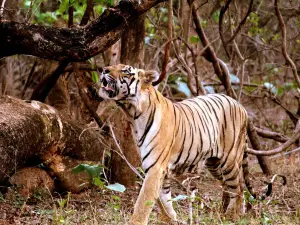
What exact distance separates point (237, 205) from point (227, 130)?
758 millimetres

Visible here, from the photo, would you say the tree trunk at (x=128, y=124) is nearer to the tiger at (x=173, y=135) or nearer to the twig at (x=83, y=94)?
the twig at (x=83, y=94)

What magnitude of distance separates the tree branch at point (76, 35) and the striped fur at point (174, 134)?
34 cm

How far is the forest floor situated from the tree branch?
1218mm

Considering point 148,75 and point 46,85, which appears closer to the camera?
point 148,75

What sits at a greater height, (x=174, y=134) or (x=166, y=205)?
(x=174, y=134)

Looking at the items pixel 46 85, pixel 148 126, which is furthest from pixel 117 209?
pixel 46 85

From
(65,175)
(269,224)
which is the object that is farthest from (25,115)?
(269,224)

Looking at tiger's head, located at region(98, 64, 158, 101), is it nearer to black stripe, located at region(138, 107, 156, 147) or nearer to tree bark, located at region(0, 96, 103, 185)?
black stripe, located at region(138, 107, 156, 147)

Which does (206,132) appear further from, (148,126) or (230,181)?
(148,126)

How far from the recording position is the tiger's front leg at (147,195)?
A: 5.03 meters

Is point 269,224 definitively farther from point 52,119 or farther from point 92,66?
point 92,66

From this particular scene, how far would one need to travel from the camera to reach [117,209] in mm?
5520

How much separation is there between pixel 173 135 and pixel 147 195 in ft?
2.20

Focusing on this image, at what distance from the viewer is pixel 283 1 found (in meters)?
13.7
